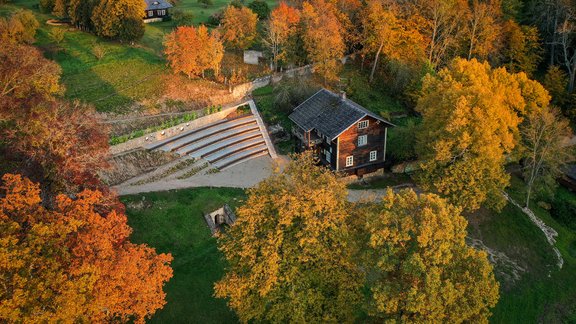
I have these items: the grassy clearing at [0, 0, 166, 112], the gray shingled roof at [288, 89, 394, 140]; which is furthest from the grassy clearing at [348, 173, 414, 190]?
the grassy clearing at [0, 0, 166, 112]

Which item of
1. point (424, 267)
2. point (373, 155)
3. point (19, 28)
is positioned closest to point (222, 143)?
point (373, 155)

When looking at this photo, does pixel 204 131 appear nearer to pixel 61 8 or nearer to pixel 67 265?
pixel 67 265

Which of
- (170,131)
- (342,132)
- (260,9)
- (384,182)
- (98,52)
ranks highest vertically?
(260,9)

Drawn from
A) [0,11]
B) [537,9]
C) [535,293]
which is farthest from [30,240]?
[537,9]

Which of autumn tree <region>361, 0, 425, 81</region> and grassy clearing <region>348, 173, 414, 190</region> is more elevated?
autumn tree <region>361, 0, 425, 81</region>

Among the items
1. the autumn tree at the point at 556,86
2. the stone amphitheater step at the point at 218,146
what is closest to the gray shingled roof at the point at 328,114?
the stone amphitheater step at the point at 218,146

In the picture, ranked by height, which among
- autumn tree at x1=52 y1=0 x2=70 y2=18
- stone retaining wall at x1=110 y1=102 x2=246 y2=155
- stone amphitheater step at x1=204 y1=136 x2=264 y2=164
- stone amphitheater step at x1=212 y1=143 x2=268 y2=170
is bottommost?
stone amphitheater step at x1=212 y1=143 x2=268 y2=170

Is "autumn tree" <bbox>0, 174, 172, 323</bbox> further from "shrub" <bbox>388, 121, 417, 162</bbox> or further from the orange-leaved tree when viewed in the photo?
"shrub" <bbox>388, 121, 417, 162</bbox>
